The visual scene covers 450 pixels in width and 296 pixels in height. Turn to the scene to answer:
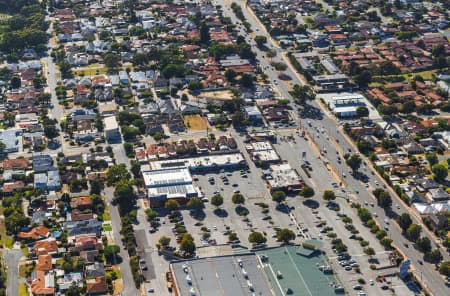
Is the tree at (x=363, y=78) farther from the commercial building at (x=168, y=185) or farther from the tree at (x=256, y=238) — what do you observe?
the tree at (x=256, y=238)

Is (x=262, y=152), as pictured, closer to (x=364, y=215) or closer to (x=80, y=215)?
(x=364, y=215)

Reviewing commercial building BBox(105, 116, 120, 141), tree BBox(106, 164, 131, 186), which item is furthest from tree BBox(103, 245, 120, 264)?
commercial building BBox(105, 116, 120, 141)

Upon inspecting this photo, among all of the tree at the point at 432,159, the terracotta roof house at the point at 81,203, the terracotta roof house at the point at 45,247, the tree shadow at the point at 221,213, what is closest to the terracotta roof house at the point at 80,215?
the terracotta roof house at the point at 81,203

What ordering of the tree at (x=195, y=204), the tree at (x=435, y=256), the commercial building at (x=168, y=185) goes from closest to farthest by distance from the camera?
the tree at (x=435, y=256), the tree at (x=195, y=204), the commercial building at (x=168, y=185)

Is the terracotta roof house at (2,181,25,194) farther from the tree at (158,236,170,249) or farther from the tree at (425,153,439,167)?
the tree at (425,153,439,167)

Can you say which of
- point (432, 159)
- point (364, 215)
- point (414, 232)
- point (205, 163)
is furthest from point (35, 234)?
point (432, 159)

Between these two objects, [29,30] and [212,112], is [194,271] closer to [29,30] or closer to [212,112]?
[212,112]

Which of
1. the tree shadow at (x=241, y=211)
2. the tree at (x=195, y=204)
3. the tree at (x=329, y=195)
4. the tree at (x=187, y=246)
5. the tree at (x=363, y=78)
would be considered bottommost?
the tree at (x=187, y=246)
